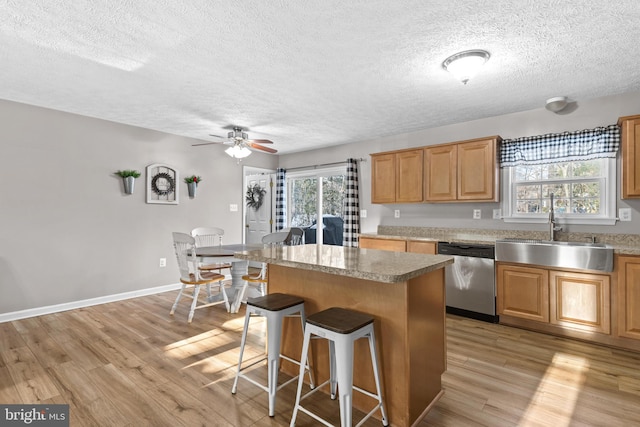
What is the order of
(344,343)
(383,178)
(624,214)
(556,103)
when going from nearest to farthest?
(344,343), (624,214), (556,103), (383,178)

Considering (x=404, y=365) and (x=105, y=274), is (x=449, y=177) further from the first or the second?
(x=105, y=274)

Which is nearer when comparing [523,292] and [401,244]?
[523,292]

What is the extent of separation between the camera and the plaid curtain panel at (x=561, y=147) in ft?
10.7

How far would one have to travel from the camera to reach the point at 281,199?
6.31 metres

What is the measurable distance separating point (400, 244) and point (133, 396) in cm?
312

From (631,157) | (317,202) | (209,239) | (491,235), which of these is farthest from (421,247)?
(209,239)

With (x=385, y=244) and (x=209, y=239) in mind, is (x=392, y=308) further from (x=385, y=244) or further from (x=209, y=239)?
(x=209, y=239)

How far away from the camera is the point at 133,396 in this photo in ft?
6.87

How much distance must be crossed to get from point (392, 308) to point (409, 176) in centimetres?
292

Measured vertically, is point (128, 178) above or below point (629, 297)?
above

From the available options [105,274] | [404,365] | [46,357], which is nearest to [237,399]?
[404,365]

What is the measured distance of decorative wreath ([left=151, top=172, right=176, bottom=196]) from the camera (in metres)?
4.65

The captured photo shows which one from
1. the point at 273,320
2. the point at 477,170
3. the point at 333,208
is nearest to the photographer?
the point at 273,320

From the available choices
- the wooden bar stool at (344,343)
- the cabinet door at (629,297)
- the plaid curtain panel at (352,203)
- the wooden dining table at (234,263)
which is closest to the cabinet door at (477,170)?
the cabinet door at (629,297)
